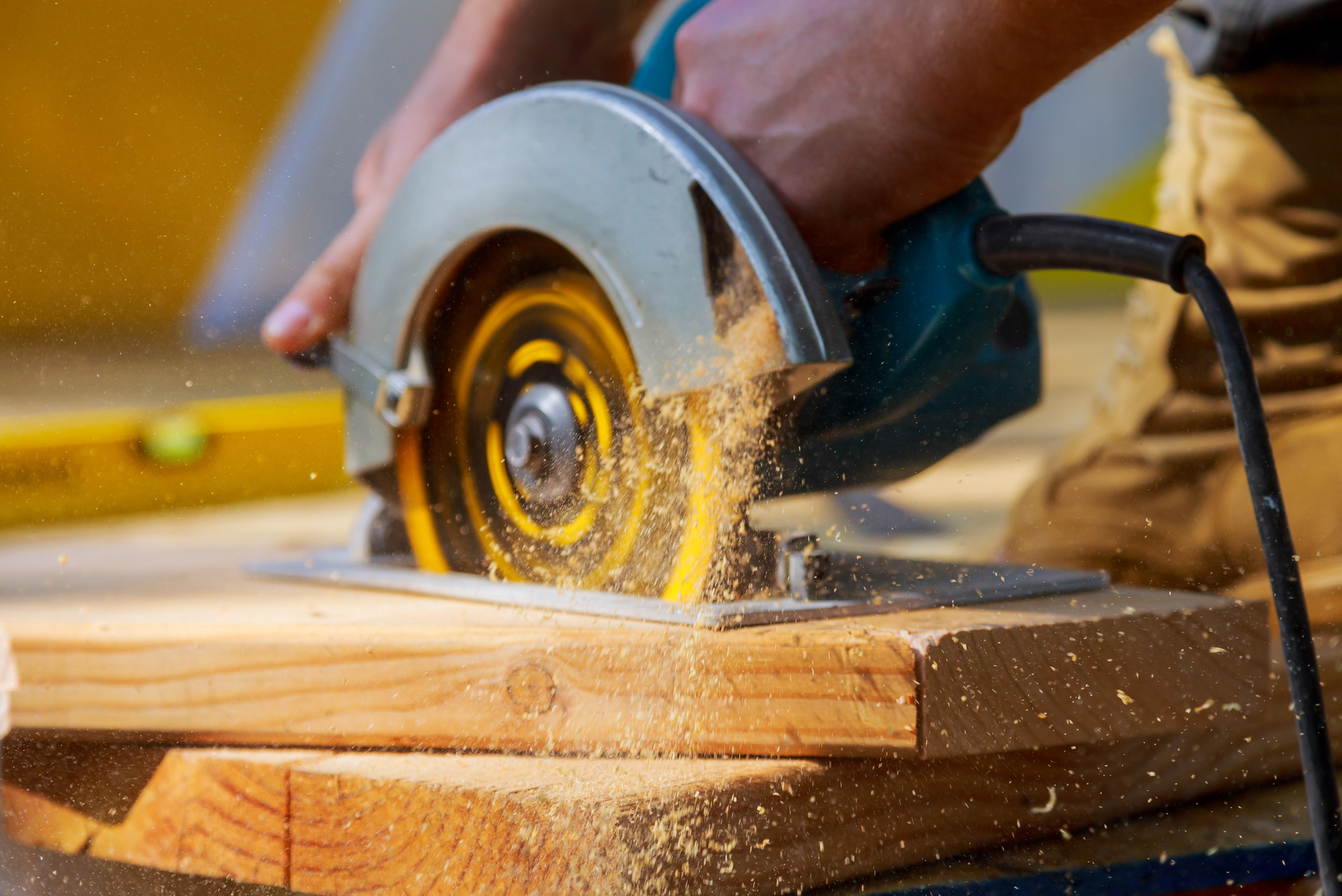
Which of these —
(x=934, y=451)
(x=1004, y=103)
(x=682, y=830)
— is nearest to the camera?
(x=682, y=830)

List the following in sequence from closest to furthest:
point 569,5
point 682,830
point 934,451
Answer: point 682,830, point 934,451, point 569,5

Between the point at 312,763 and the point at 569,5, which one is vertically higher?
the point at 569,5

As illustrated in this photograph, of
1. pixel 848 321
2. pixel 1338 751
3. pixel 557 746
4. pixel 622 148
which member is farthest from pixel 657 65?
pixel 1338 751

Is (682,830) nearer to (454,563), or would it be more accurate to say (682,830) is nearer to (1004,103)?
(454,563)

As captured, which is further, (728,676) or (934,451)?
(934,451)

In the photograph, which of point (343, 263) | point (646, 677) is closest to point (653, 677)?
point (646, 677)

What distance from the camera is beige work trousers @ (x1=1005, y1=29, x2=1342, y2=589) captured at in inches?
57.9

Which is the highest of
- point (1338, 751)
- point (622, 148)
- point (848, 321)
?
point (622, 148)

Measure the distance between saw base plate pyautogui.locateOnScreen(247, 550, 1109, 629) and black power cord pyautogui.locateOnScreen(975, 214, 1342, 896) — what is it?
0.19 m

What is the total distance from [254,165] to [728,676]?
2.03ft

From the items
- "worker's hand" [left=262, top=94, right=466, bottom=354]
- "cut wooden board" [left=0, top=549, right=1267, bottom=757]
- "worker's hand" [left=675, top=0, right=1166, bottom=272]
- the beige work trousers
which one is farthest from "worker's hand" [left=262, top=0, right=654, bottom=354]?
the beige work trousers

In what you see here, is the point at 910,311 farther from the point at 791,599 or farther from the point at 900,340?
the point at 791,599

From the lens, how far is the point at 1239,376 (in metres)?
0.79

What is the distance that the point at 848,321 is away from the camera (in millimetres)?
885
